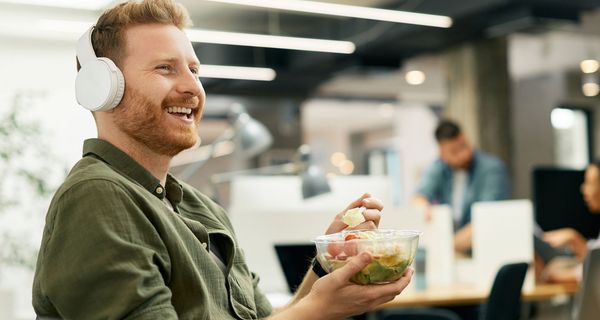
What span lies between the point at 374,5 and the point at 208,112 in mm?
5025

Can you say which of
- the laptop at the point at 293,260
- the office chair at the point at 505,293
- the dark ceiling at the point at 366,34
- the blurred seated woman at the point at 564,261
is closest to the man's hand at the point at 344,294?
the office chair at the point at 505,293

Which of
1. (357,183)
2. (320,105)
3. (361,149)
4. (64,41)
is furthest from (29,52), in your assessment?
(361,149)

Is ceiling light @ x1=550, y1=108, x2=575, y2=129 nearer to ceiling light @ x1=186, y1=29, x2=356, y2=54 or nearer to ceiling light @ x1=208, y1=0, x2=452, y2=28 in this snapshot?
ceiling light @ x1=186, y1=29, x2=356, y2=54

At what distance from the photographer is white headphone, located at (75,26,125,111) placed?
1428 millimetres

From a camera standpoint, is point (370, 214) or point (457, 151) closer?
point (370, 214)

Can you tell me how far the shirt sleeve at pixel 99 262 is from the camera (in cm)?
122

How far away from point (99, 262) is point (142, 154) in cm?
33

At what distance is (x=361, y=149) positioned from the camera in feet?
59.5

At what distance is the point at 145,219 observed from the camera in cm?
132

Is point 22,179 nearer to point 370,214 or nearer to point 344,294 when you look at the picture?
point 370,214

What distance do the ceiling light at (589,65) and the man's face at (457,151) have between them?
6.12 m

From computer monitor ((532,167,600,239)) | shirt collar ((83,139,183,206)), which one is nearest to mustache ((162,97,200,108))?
shirt collar ((83,139,183,206))

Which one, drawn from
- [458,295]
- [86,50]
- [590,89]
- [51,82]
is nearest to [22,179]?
[51,82]

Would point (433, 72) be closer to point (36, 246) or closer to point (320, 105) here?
point (320, 105)
